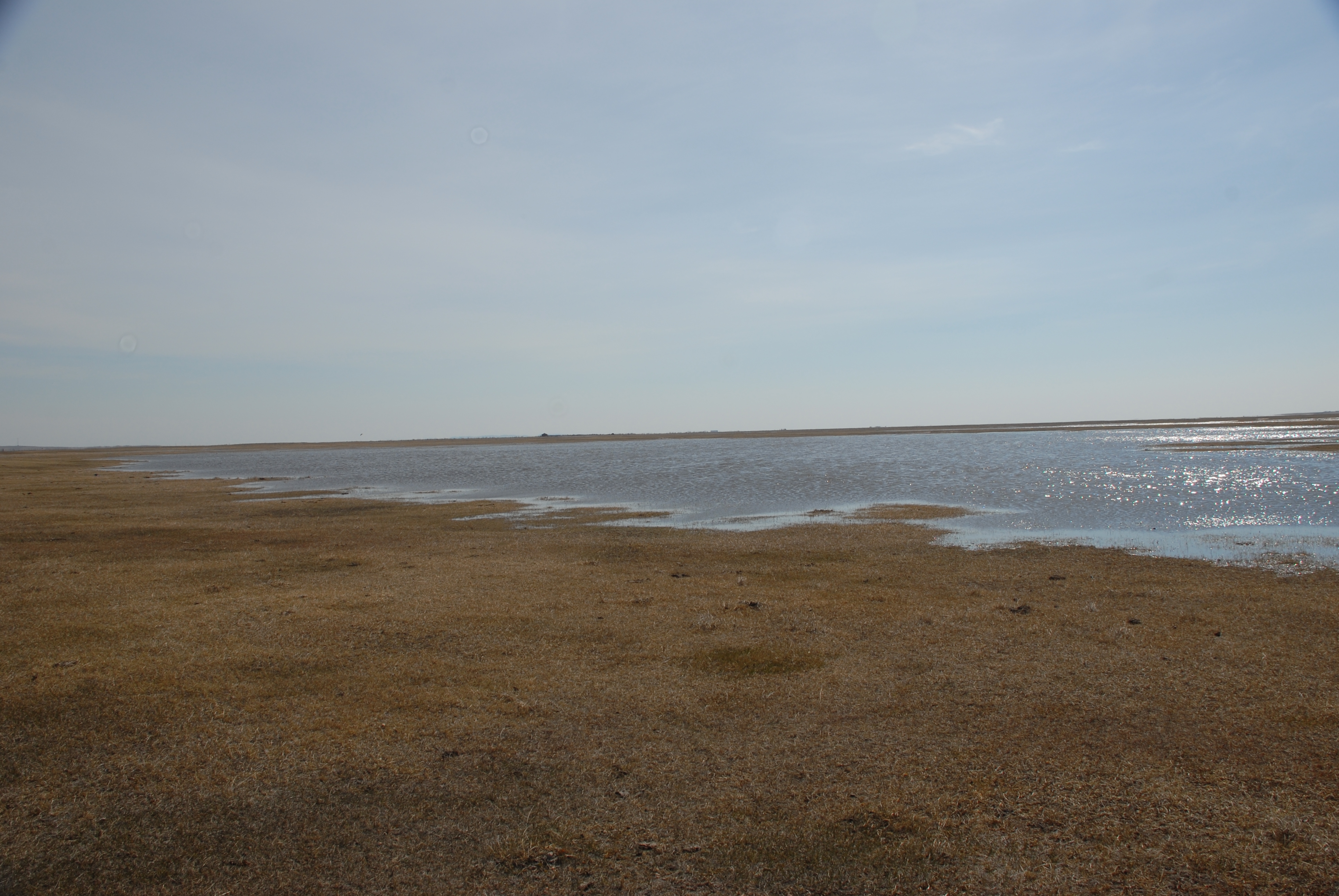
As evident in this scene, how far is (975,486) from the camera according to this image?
36562 millimetres

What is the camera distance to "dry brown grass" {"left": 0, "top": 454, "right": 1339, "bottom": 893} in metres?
5.46

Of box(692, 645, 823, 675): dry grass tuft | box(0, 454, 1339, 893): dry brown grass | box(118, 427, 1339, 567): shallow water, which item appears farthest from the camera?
box(118, 427, 1339, 567): shallow water

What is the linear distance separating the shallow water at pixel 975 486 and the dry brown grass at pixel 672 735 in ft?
21.9

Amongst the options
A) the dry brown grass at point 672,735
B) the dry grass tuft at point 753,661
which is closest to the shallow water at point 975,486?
the dry brown grass at point 672,735

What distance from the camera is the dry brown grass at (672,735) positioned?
17.9 ft

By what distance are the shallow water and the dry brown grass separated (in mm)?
6690

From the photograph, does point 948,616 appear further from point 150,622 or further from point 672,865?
point 150,622

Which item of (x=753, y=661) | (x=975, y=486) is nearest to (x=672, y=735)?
(x=753, y=661)

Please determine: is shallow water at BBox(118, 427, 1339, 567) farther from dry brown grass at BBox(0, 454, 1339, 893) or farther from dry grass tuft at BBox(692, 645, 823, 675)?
dry grass tuft at BBox(692, 645, 823, 675)

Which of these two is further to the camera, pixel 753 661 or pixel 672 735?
pixel 753 661

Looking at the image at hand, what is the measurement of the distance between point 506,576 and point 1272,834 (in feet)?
41.4

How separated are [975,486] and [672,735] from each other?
3256cm

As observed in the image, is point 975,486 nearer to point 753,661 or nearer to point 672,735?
point 753,661

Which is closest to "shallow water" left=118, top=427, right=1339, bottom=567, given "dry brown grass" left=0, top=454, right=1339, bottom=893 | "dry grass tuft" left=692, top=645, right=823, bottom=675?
"dry brown grass" left=0, top=454, right=1339, bottom=893
